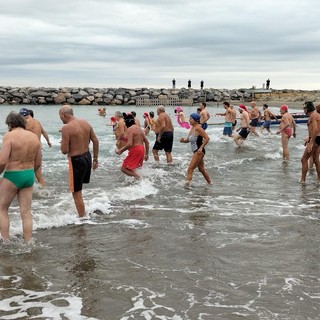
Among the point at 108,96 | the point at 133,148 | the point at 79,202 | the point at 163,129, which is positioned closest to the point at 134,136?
the point at 133,148

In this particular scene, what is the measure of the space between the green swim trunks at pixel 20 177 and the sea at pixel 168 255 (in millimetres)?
813

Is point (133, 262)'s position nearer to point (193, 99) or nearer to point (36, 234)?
point (36, 234)

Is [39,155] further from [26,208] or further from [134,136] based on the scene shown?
[134,136]

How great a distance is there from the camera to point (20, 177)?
5414 millimetres

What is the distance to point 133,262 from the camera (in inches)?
206

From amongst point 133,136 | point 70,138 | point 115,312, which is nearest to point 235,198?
point 133,136

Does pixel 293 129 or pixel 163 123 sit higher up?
pixel 163 123

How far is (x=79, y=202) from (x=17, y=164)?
1.80m

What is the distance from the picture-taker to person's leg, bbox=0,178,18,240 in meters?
5.43

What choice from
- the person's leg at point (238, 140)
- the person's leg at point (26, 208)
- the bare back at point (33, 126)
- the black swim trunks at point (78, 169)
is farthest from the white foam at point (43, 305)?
the person's leg at point (238, 140)

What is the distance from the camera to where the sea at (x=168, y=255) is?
163 inches

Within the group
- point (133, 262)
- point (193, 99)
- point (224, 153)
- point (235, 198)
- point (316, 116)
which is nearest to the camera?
point (133, 262)

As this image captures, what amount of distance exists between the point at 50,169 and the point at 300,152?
9.53 metres

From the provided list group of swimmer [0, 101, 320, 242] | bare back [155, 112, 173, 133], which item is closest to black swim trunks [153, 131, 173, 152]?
bare back [155, 112, 173, 133]
